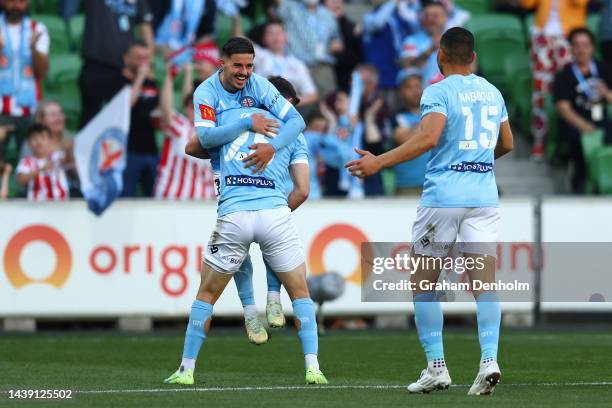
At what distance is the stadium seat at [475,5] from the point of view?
22.1 m

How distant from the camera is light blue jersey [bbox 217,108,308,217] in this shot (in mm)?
10109

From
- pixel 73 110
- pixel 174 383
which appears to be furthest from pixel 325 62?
pixel 174 383

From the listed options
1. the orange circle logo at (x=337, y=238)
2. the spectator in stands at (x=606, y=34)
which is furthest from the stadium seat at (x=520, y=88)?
the orange circle logo at (x=337, y=238)

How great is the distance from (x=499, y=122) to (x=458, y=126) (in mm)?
343

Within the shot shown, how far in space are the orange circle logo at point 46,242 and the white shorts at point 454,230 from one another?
817 cm

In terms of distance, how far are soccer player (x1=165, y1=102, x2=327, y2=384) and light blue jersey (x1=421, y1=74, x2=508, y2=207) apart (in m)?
1.09

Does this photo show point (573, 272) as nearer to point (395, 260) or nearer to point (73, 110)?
Result: point (395, 260)

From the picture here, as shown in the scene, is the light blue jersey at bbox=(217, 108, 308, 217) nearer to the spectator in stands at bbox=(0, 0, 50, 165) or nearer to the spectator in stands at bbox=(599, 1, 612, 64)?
the spectator in stands at bbox=(0, 0, 50, 165)

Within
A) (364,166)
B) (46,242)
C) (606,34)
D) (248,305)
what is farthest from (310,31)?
(364,166)

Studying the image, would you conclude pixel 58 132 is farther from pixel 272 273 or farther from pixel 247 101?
pixel 247 101

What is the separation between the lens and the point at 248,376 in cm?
1120

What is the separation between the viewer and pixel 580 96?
19.3m

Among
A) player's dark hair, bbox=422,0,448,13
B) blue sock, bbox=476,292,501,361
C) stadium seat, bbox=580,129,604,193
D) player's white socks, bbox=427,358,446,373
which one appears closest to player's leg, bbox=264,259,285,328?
A: player's white socks, bbox=427,358,446,373

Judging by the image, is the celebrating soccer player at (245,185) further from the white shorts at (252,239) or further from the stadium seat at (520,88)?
the stadium seat at (520,88)
